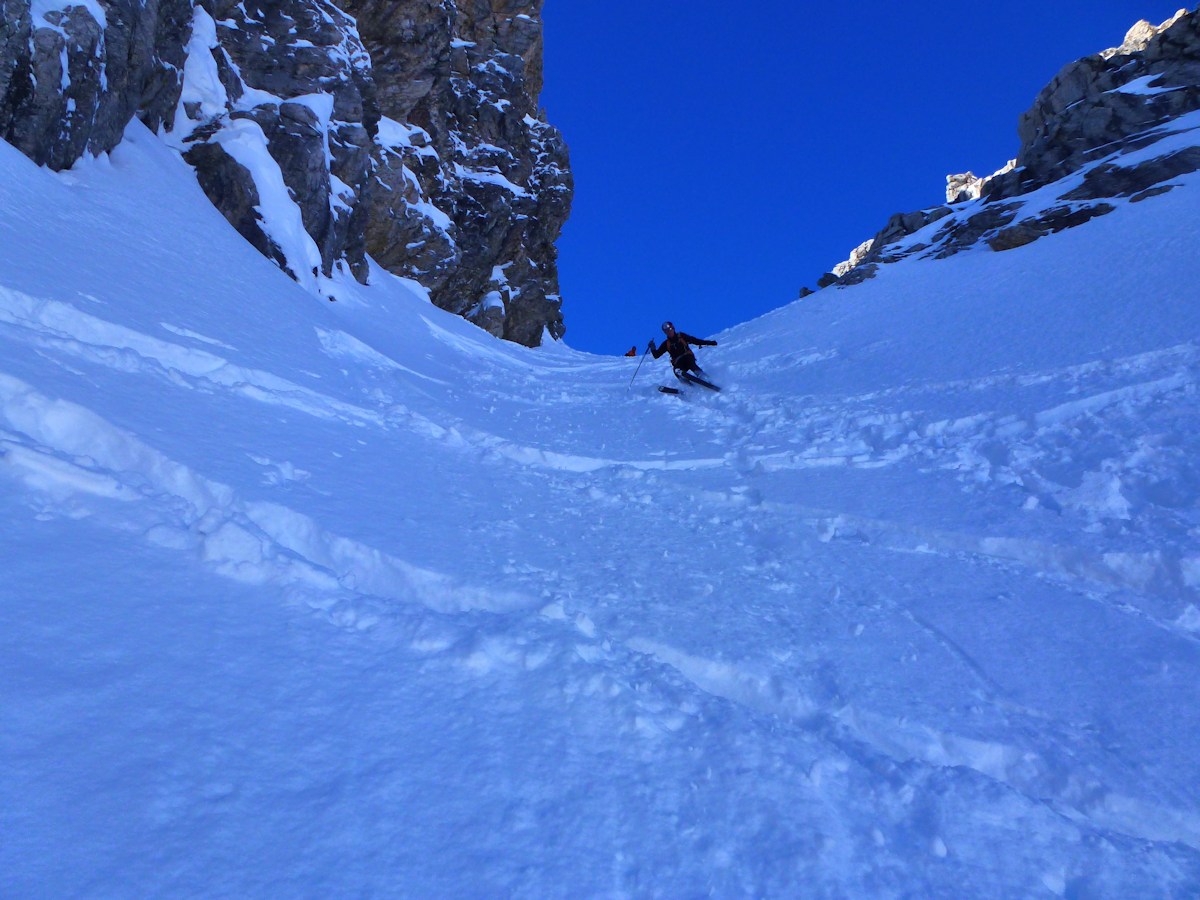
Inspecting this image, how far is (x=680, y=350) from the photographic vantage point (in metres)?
12.7

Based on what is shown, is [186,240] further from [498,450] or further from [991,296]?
[991,296]

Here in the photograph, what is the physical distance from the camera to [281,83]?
2148cm

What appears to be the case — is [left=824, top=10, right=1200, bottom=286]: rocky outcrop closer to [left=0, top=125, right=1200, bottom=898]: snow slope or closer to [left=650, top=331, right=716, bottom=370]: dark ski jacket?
[left=650, top=331, right=716, bottom=370]: dark ski jacket

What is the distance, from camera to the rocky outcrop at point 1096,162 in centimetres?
2072

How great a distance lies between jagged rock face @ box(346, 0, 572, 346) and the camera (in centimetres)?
3447

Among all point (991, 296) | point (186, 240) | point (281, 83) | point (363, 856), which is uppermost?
point (281, 83)

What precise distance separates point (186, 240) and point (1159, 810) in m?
12.9

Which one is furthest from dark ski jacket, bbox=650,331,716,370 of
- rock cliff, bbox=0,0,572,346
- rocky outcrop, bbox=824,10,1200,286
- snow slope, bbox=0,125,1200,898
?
rocky outcrop, bbox=824,10,1200,286

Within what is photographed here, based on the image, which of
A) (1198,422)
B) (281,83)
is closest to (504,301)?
(281,83)

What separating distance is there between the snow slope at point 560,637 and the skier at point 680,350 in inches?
185

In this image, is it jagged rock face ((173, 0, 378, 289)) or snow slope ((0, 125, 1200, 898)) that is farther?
jagged rock face ((173, 0, 378, 289))

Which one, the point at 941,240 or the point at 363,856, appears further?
the point at 941,240

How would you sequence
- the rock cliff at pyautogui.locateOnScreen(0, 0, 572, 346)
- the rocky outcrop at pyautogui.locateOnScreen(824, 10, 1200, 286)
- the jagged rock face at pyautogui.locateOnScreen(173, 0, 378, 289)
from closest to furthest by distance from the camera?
1. the rock cliff at pyautogui.locateOnScreen(0, 0, 572, 346)
2. the jagged rock face at pyautogui.locateOnScreen(173, 0, 378, 289)
3. the rocky outcrop at pyautogui.locateOnScreen(824, 10, 1200, 286)

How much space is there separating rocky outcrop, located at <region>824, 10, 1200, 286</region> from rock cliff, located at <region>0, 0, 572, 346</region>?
1868cm
